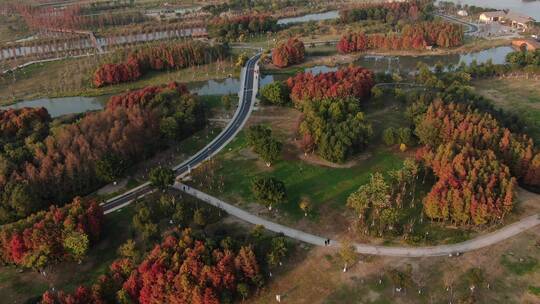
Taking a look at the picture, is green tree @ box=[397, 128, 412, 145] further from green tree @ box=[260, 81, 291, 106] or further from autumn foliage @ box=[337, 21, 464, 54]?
autumn foliage @ box=[337, 21, 464, 54]

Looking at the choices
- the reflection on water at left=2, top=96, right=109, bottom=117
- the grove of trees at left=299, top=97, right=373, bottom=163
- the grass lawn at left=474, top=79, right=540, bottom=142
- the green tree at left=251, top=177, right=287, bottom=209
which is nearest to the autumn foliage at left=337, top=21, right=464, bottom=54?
the grass lawn at left=474, top=79, right=540, bottom=142

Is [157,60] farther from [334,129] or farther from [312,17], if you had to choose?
[312,17]

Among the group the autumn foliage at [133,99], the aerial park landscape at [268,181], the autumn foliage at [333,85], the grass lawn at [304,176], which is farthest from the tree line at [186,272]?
the autumn foliage at [333,85]

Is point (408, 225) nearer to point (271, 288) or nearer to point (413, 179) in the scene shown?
point (413, 179)

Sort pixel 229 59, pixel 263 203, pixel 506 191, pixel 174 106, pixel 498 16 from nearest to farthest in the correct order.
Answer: pixel 506 191 < pixel 263 203 < pixel 174 106 < pixel 229 59 < pixel 498 16

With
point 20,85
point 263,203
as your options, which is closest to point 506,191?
point 263,203
